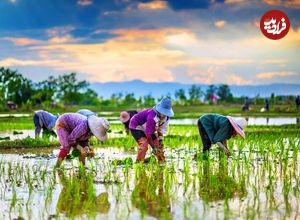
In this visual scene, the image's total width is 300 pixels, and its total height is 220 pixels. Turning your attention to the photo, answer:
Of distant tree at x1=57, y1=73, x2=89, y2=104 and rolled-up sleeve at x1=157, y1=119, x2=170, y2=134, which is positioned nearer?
rolled-up sleeve at x1=157, y1=119, x2=170, y2=134

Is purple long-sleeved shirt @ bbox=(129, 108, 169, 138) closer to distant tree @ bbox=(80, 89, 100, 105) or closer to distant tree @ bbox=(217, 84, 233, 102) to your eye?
distant tree @ bbox=(80, 89, 100, 105)

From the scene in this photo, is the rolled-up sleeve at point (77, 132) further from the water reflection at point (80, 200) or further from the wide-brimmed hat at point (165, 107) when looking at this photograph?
the water reflection at point (80, 200)

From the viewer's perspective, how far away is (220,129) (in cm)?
827

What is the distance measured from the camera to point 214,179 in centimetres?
632

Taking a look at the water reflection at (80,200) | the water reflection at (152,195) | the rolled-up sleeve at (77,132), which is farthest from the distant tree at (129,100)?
the water reflection at (80,200)

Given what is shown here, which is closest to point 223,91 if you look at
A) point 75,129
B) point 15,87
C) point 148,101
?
point 148,101

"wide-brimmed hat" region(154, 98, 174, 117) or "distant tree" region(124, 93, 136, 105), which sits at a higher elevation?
"distant tree" region(124, 93, 136, 105)

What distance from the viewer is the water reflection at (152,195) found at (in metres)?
5.05

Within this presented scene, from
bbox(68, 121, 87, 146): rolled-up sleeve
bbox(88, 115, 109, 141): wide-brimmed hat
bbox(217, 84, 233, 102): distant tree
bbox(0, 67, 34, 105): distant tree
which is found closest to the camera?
bbox(88, 115, 109, 141): wide-brimmed hat

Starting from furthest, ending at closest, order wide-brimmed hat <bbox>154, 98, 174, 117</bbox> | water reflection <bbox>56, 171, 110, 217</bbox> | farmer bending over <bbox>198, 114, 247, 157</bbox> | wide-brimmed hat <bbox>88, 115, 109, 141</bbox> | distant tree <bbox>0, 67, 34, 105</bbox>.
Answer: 1. distant tree <bbox>0, 67, 34, 105</bbox>
2. farmer bending over <bbox>198, 114, 247, 157</bbox>
3. wide-brimmed hat <bbox>154, 98, 174, 117</bbox>
4. wide-brimmed hat <bbox>88, 115, 109, 141</bbox>
5. water reflection <bbox>56, 171, 110, 217</bbox>

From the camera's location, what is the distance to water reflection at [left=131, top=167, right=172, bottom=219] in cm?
505

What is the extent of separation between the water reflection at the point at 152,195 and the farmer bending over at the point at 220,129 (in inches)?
57.6

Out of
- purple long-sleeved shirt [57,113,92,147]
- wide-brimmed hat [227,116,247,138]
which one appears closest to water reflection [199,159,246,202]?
wide-brimmed hat [227,116,247,138]

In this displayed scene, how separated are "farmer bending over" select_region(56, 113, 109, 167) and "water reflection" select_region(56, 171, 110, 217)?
41.9 inches
